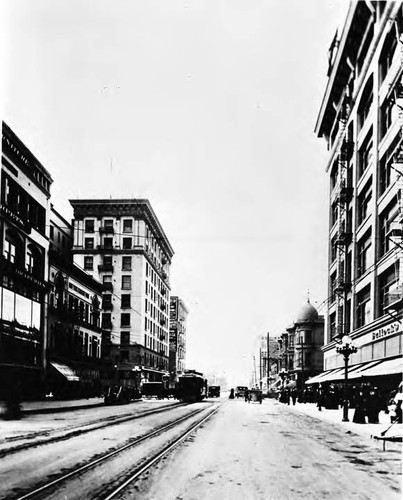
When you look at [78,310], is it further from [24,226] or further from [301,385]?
[301,385]

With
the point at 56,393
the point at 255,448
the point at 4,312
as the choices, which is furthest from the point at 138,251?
the point at 255,448

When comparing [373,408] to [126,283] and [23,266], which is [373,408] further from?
[126,283]

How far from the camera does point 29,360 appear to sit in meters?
44.6

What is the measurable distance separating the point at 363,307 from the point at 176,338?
294 feet

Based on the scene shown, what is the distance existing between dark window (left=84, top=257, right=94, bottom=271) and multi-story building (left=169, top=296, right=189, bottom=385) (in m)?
49.6

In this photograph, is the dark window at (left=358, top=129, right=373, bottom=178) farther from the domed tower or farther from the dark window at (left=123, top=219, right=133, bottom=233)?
the domed tower

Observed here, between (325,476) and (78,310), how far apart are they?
166ft

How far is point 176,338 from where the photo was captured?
127312mm

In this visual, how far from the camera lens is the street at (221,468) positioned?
34.5 ft

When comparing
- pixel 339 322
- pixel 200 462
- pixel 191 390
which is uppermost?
pixel 339 322

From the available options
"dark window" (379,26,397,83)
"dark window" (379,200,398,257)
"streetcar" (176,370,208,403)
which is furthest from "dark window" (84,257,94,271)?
"dark window" (379,26,397,83)

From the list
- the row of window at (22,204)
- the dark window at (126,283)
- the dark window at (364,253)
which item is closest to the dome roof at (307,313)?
the dark window at (126,283)

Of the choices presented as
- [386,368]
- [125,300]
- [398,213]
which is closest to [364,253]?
[398,213]

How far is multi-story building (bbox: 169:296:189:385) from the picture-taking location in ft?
413
